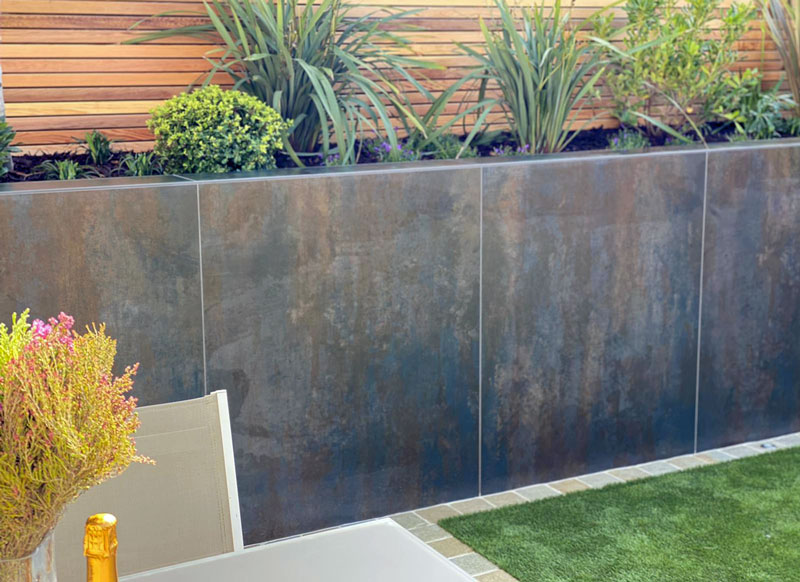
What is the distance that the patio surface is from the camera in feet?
11.2

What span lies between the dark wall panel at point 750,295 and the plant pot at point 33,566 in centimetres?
358

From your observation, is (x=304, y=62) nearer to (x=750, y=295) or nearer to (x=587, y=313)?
(x=587, y=313)

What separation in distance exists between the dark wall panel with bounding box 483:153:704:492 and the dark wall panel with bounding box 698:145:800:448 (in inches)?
4.2

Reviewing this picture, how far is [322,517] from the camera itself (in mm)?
3693

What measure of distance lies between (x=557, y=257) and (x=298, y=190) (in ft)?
3.78

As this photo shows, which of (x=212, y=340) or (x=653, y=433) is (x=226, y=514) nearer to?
(x=212, y=340)

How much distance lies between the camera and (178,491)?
1984mm

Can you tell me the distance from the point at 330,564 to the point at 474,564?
180cm

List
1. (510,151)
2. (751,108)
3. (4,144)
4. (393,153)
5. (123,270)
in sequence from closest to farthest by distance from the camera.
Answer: (123,270)
(4,144)
(393,153)
(510,151)
(751,108)

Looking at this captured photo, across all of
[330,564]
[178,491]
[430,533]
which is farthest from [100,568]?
[430,533]

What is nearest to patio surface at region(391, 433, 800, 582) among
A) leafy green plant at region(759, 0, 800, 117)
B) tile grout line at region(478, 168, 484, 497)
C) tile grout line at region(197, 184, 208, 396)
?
tile grout line at region(478, 168, 484, 497)

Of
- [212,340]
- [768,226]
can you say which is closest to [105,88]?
[212,340]

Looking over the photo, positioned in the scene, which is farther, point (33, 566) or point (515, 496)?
point (515, 496)

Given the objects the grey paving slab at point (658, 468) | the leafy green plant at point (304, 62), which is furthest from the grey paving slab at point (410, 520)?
the leafy green plant at point (304, 62)
